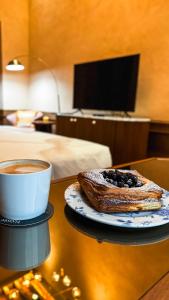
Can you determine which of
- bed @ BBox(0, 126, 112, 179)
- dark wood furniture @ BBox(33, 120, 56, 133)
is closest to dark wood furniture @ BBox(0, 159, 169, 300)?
bed @ BBox(0, 126, 112, 179)

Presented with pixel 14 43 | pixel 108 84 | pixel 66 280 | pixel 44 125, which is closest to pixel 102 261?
pixel 66 280

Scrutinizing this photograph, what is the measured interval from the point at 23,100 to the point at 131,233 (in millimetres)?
4682

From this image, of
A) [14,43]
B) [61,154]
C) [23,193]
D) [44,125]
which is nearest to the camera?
[23,193]

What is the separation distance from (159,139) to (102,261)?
2.64 meters

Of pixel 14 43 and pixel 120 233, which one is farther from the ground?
pixel 14 43

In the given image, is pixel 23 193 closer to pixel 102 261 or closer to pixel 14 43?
pixel 102 261

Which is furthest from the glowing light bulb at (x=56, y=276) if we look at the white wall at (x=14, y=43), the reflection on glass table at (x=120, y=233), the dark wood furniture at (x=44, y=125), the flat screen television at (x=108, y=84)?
the white wall at (x=14, y=43)

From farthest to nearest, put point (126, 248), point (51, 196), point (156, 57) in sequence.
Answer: point (156, 57)
point (51, 196)
point (126, 248)

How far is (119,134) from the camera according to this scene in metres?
2.76

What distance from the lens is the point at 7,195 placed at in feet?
1.41

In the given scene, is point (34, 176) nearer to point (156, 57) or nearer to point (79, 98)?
point (156, 57)

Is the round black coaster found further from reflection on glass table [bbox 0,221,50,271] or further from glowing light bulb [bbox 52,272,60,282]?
glowing light bulb [bbox 52,272,60,282]

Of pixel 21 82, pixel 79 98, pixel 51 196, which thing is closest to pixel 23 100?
pixel 21 82

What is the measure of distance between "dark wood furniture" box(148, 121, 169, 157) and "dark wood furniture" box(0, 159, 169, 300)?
237 cm
